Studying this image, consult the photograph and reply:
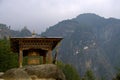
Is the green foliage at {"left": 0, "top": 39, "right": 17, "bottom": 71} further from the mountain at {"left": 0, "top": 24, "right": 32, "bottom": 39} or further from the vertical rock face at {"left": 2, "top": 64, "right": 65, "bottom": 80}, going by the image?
the mountain at {"left": 0, "top": 24, "right": 32, "bottom": 39}

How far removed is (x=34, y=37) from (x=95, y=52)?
408ft

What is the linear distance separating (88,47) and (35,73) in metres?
131

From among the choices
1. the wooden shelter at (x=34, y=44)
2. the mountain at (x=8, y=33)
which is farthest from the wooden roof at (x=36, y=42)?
the mountain at (x=8, y=33)

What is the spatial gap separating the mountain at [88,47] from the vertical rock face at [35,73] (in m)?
103

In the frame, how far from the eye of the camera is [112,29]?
627ft

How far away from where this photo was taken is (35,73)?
2291 cm

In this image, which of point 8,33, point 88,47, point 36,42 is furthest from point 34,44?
point 88,47

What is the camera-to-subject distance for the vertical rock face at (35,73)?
22.6 meters

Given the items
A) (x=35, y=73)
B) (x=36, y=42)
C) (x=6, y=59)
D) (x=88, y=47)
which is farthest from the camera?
(x=88, y=47)

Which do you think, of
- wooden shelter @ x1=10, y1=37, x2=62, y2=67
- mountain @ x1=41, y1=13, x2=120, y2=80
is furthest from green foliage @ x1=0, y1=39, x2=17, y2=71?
mountain @ x1=41, y1=13, x2=120, y2=80

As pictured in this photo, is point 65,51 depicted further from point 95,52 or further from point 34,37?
point 34,37

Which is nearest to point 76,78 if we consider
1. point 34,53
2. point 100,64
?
point 34,53

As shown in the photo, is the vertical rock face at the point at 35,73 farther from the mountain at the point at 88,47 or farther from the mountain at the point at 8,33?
the mountain at the point at 8,33

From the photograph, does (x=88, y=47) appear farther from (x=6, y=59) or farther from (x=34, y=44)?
(x=34, y=44)
